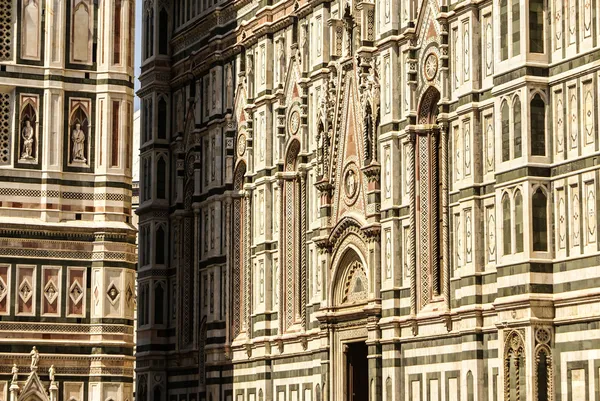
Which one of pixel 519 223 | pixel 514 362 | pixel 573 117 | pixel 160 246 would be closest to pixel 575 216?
pixel 519 223

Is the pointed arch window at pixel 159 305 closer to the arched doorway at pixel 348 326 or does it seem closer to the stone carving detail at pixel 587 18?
the arched doorway at pixel 348 326

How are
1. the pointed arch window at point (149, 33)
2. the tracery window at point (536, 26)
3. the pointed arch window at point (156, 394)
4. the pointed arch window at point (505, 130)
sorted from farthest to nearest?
the pointed arch window at point (149, 33) → the pointed arch window at point (156, 394) → the pointed arch window at point (505, 130) → the tracery window at point (536, 26)

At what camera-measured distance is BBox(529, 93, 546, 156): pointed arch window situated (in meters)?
27.8

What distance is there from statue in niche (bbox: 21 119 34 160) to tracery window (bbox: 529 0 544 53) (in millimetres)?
13589

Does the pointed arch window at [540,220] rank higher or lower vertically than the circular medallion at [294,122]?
lower

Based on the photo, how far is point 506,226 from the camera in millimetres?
28188

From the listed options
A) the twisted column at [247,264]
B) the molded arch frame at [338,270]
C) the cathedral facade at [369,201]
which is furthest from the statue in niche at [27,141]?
the molded arch frame at [338,270]

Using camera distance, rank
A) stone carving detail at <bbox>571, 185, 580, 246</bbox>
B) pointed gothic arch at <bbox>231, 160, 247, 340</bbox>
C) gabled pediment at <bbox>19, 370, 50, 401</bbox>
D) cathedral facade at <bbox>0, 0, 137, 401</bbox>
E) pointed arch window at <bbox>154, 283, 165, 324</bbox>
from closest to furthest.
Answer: stone carving detail at <bbox>571, 185, 580, 246</bbox>
gabled pediment at <bbox>19, 370, 50, 401</bbox>
cathedral facade at <bbox>0, 0, 137, 401</bbox>
pointed gothic arch at <bbox>231, 160, 247, 340</bbox>
pointed arch window at <bbox>154, 283, 165, 324</bbox>

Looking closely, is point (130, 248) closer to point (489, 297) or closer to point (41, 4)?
point (41, 4)

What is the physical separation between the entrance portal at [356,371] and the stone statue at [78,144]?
25.2 ft

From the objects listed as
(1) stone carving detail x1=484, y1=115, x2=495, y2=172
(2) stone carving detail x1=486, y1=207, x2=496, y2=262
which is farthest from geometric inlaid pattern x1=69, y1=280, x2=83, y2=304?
(1) stone carving detail x1=484, y1=115, x2=495, y2=172

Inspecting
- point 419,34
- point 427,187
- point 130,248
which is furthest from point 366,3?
point 130,248

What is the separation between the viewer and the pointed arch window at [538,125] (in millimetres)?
27797

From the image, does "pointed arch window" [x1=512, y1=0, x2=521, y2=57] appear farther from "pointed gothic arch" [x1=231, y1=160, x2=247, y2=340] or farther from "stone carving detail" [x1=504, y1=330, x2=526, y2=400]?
"pointed gothic arch" [x1=231, y1=160, x2=247, y2=340]
